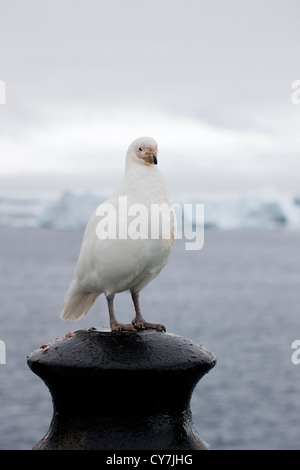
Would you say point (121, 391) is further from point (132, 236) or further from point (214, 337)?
point (214, 337)

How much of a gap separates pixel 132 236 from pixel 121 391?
1.26 m

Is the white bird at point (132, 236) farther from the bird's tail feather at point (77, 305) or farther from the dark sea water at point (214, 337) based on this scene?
the dark sea water at point (214, 337)

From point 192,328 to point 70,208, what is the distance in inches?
2471

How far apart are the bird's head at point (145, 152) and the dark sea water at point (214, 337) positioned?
1089cm

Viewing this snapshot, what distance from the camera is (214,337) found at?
105ft

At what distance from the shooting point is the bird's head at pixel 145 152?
4.20 metres

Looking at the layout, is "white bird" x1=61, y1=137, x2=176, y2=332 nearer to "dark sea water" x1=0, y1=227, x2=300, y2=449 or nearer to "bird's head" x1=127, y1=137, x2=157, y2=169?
"bird's head" x1=127, y1=137, x2=157, y2=169

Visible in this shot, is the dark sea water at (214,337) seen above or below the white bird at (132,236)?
above

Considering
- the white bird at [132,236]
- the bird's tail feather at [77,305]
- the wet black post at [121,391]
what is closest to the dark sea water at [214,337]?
the bird's tail feather at [77,305]

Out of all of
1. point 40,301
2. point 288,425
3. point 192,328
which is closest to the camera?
point 288,425

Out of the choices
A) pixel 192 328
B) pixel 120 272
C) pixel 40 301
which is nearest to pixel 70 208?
pixel 40 301

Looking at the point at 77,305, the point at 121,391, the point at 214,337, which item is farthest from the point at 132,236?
the point at 214,337
